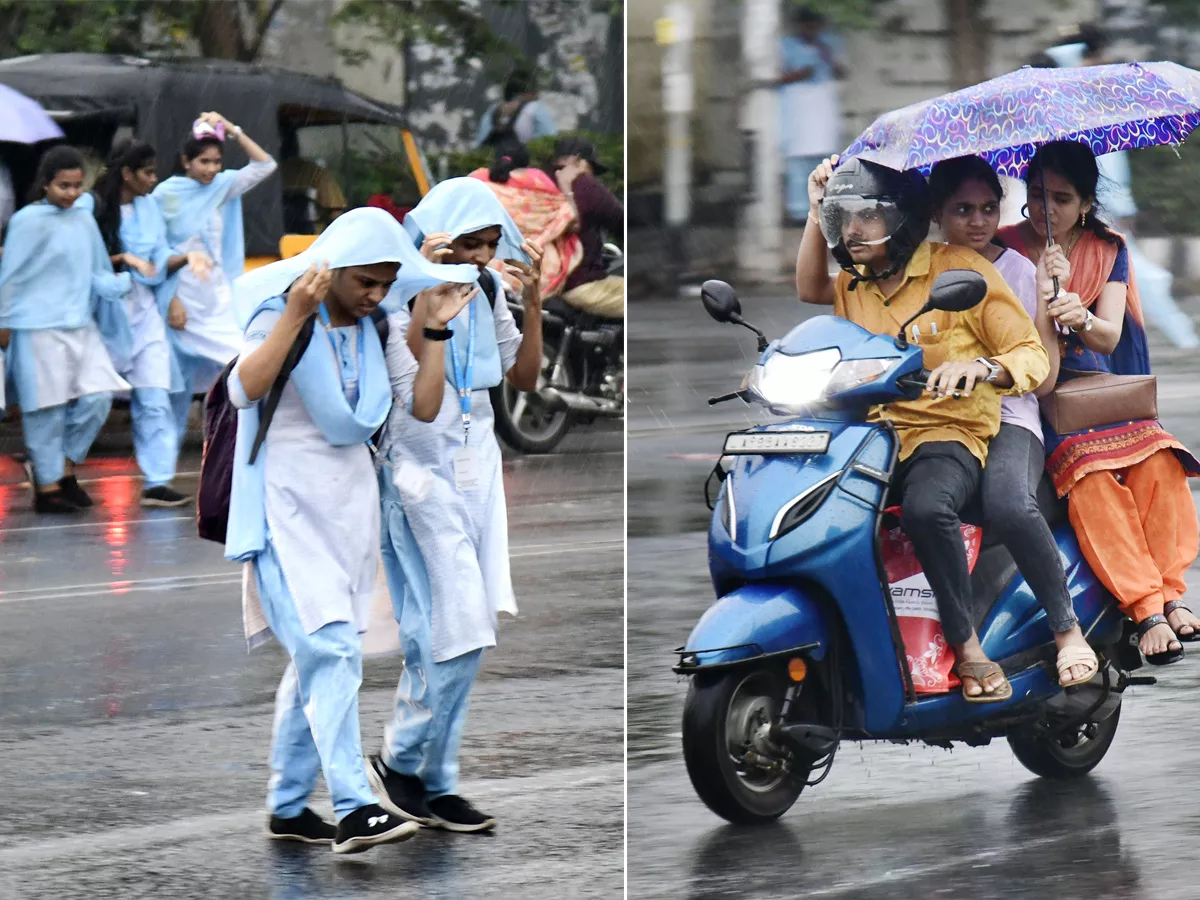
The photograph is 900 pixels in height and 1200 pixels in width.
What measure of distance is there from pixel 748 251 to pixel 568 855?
4923 millimetres

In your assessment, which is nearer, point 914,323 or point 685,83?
point 914,323

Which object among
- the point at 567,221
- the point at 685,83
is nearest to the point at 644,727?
the point at 685,83

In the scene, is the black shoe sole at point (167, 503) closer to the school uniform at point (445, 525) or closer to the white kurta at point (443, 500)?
the school uniform at point (445, 525)

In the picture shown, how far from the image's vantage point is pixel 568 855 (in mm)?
5324

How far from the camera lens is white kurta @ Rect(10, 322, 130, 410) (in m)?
11.1

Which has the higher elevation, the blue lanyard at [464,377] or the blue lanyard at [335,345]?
the blue lanyard at [335,345]

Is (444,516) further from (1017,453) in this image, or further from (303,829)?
(1017,453)

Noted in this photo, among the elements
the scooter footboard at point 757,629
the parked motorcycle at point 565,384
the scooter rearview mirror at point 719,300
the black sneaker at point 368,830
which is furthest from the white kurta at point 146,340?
the scooter footboard at point 757,629

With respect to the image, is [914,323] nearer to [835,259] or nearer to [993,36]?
[835,259]

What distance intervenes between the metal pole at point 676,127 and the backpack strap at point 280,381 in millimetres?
2168

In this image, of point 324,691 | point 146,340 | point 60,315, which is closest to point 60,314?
point 60,315

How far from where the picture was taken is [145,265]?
11.7m

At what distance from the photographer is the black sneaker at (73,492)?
1098 centimetres

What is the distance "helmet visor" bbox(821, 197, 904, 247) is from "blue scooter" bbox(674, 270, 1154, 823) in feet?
0.76
